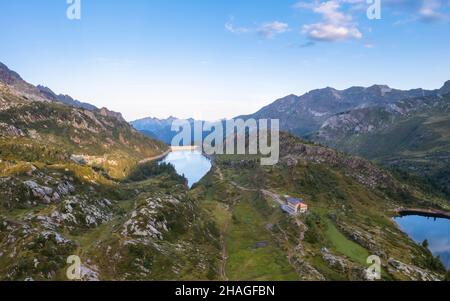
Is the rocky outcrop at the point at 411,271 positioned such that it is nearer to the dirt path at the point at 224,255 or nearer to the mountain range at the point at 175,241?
the mountain range at the point at 175,241

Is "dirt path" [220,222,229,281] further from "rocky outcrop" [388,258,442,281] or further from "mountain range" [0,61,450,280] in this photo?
"rocky outcrop" [388,258,442,281]

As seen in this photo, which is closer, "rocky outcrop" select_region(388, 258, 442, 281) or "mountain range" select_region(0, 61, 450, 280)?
"mountain range" select_region(0, 61, 450, 280)

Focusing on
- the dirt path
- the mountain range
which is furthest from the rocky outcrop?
the dirt path

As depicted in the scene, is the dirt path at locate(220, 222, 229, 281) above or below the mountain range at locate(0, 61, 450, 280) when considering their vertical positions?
below

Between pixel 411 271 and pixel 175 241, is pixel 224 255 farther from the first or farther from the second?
pixel 411 271

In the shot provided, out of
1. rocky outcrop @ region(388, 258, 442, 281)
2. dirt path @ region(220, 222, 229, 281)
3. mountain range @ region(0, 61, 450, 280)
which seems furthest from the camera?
rocky outcrop @ region(388, 258, 442, 281)

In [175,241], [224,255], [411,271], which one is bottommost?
[411,271]

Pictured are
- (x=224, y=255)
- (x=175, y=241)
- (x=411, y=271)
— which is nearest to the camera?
(x=411, y=271)

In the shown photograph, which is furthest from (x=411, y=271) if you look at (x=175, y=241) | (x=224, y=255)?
(x=175, y=241)

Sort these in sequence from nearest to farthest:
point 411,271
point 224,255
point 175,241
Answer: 1. point 411,271
2. point 175,241
3. point 224,255

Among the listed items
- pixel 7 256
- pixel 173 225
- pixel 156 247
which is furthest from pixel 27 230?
pixel 173 225
